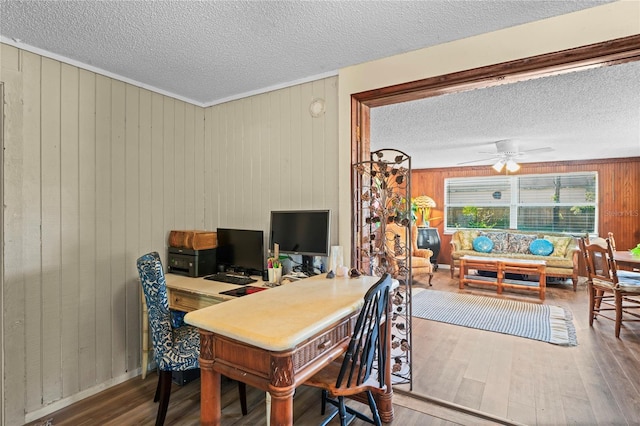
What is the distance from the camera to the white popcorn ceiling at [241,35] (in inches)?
65.6

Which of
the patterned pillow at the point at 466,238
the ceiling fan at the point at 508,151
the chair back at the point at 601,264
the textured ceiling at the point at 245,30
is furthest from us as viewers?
the patterned pillow at the point at 466,238

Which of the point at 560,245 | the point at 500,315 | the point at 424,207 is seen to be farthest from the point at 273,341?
the point at 424,207

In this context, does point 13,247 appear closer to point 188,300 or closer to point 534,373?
point 188,300

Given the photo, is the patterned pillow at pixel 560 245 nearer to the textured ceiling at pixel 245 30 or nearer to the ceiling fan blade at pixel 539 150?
the ceiling fan blade at pixel 539 150

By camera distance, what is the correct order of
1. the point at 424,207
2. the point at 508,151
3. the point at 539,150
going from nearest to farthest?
the point at 508,151
the point at 539,150
the point at 424,207

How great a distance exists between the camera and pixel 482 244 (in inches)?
246

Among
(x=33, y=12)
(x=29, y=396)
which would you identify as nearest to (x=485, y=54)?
(x=33, y=12)

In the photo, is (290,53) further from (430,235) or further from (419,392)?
(430,235)

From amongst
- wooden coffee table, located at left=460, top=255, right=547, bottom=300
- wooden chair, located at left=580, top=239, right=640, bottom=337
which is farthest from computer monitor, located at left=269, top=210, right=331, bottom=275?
wooden coffee table, located at left=460, top=255, right=547, bottom=300

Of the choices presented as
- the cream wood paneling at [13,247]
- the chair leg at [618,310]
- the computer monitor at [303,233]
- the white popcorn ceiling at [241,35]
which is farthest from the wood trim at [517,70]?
the chair leg at [618,310]

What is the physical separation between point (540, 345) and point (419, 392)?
1.61m

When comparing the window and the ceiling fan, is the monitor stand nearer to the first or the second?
the ceiling fan

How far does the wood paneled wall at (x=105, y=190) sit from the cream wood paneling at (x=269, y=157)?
0.01 meters

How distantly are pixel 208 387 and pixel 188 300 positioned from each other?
1074mm
